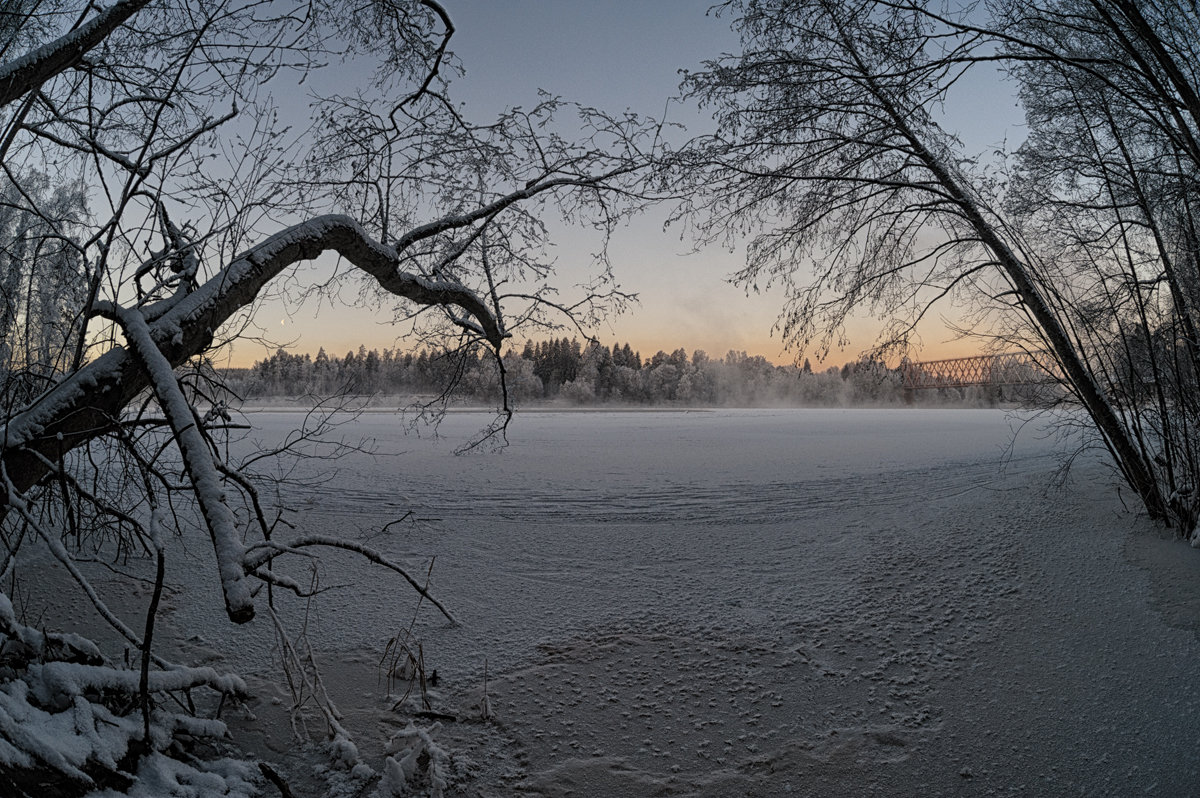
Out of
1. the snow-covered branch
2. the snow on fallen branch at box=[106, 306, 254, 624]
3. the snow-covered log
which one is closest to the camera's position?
the snow on fallen branch at box=[106, 306, 254, 624]

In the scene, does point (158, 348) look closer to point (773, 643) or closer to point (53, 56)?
point (53, 56)

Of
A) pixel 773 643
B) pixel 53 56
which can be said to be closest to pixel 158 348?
pixel 53 56

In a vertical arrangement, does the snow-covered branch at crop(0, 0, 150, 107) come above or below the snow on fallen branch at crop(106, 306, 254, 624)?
above

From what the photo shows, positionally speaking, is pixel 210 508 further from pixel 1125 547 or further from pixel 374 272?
pixel 1125 547

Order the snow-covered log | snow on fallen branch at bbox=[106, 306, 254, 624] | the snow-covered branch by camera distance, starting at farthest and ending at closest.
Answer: the snow-covered log < the snow-covered branch < snow on fallen branch at bbox=[106, 306, 254, 624]

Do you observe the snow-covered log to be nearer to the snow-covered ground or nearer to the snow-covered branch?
the snow-covered branch

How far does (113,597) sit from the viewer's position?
3713 mm

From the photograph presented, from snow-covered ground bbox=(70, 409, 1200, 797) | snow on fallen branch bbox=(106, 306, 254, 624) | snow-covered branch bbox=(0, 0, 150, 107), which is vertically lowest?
snow-covered ground bbox=(70, 409, 1200, 797)

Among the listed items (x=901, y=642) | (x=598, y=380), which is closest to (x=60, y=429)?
(x=901, y=642)

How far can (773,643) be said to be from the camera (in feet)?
10.5

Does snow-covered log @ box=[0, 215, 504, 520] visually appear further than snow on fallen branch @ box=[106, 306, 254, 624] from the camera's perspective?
Yes

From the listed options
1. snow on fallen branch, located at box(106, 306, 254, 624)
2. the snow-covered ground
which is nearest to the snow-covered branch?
snow on fallen branch, located at box(106, 306, 254, 624)

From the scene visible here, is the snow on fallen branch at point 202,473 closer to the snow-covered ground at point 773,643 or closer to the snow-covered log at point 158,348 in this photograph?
the snow-covered log at point 158,348

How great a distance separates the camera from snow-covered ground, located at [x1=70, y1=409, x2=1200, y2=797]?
2.25 meters
